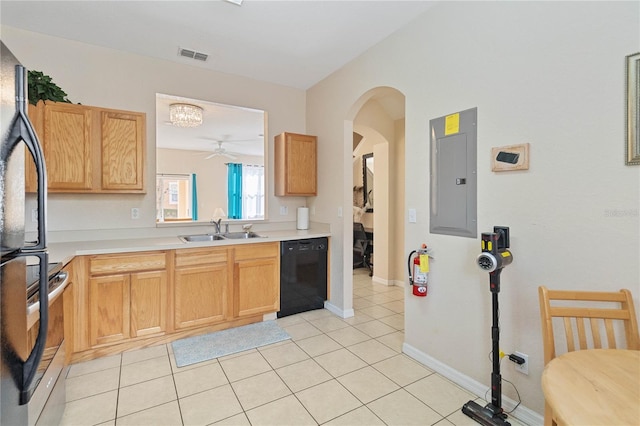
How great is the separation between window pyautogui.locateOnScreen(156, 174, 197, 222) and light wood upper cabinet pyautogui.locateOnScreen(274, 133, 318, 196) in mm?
1042

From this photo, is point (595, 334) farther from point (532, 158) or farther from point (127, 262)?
point (127, 262)

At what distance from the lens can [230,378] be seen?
2.16 metres

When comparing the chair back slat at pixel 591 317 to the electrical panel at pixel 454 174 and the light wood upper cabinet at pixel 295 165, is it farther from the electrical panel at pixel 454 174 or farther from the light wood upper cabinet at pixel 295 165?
the light wood upper cabinet at pixel 295 165

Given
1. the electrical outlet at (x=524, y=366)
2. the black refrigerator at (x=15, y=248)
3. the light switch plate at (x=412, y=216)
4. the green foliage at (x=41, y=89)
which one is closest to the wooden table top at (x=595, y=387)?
the electrical outlet at (x=524, y=366)

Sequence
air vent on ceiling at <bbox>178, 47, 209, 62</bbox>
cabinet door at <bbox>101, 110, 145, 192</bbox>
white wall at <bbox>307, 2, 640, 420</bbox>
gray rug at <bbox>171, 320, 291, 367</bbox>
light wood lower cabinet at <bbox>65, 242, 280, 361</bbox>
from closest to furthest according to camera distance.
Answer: white wall at <bbox>307, 2, 640, 420</bbox>, light wood lower cabinet at <bbox>65, 242, 280, 361</bbox>, gray rug at <bbox>171, 320, 291, 367</bbox>, cabinet door at <bbox>101, 110, 145, 192</bbox>, air vent on ceiling at <bbox>178, 47, 209, 62</bbox>

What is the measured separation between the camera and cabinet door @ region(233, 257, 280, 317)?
3033 mm

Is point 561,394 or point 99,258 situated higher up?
point 99,258

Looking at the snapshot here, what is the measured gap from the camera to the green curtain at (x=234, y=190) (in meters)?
3.62

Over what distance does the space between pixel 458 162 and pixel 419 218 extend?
1.76 ft

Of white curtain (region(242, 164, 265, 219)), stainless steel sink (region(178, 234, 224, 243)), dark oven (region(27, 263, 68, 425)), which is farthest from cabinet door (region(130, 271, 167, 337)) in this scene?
white curtain (region(242, 164, 265, 219))

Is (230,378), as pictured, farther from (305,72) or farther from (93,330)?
(305,72)

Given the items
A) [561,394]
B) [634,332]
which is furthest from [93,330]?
[634,332]

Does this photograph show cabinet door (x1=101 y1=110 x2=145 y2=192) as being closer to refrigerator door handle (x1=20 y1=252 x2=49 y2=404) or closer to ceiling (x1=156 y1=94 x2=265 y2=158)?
ceiling (x1=156 y1=94 x2=265 y2=158)

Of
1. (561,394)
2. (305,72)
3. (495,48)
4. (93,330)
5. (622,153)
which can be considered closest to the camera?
(561,394)
